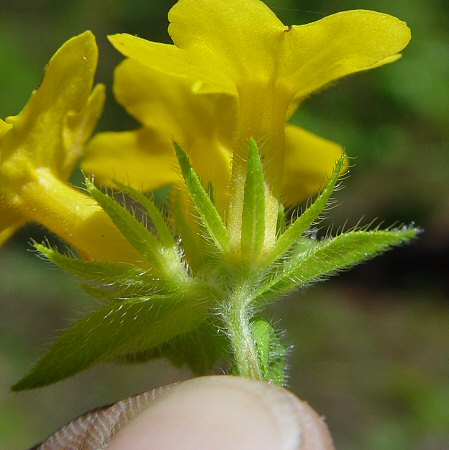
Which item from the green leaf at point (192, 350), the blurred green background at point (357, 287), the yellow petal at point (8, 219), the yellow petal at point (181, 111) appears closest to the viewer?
the green leaf at point (192, 350)

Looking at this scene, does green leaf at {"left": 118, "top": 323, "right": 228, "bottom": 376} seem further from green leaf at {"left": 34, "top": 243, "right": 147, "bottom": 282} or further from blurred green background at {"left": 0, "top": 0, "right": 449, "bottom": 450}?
blurred green background at {"left": 0, "top": 0, "right": 449, "bottom": 450}

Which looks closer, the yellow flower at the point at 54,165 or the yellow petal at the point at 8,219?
the yellow flower at the point at 54,165

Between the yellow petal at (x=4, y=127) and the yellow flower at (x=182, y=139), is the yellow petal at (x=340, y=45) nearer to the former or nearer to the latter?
the yellow flower at (x=182, y=139)

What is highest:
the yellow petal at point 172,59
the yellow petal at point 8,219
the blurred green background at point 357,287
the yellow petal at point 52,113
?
the yellow petal at point 172,59

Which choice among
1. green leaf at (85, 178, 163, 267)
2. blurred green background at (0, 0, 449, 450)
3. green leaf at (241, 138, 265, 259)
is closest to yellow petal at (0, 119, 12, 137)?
green leaf at (85, 178, 163, 267)

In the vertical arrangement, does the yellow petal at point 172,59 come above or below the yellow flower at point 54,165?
above

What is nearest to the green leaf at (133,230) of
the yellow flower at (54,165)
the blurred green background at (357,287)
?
the yellow flower at (54,165)
